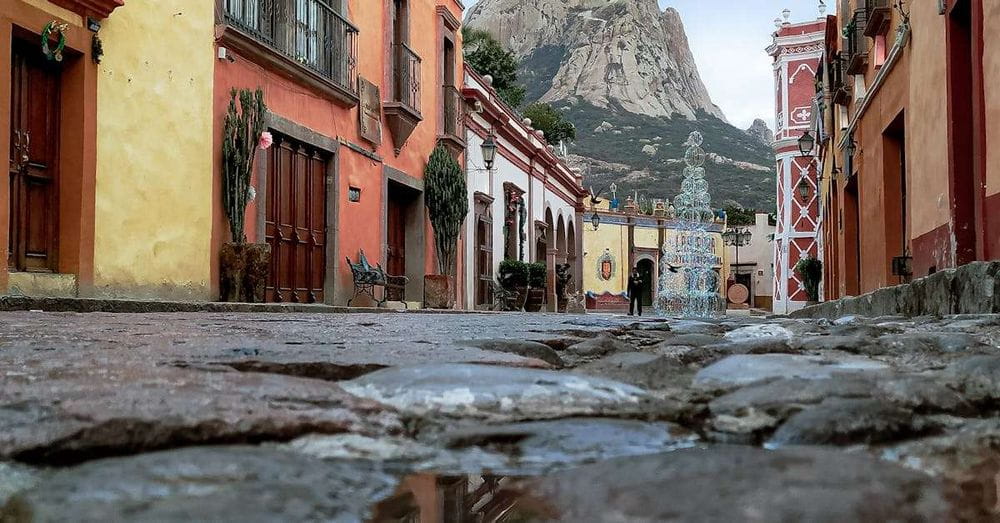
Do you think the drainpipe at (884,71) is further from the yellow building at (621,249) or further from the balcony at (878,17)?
the yellow building at (621,249)

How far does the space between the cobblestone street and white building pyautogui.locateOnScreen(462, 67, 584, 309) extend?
47.7 feet

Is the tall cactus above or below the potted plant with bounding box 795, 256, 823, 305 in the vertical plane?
above

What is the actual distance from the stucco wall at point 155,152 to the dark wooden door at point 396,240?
16.8 ft

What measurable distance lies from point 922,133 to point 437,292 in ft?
27.6

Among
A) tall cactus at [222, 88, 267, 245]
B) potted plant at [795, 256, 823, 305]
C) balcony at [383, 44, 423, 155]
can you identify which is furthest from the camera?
potted plant at [795, 256, 823, 305]

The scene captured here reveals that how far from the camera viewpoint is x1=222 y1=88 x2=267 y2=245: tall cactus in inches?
343

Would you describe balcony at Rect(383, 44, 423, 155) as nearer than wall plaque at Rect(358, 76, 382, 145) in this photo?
No

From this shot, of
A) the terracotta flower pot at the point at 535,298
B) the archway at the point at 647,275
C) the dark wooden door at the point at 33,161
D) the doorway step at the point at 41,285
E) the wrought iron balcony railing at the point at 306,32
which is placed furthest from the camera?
the archway at the point at 647,275

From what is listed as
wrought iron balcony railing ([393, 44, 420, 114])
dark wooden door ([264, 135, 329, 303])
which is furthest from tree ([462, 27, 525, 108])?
dark wooden door ([264, 135, 329, 303])

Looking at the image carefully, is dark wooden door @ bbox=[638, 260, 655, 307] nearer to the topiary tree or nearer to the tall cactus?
the topiary tree

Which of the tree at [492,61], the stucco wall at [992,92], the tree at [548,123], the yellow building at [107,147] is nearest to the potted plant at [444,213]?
the yellow building at [107,147]

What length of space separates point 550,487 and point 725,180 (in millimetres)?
57754

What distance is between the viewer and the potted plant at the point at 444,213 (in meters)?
13.9

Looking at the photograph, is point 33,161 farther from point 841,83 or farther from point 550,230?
point 550,230
